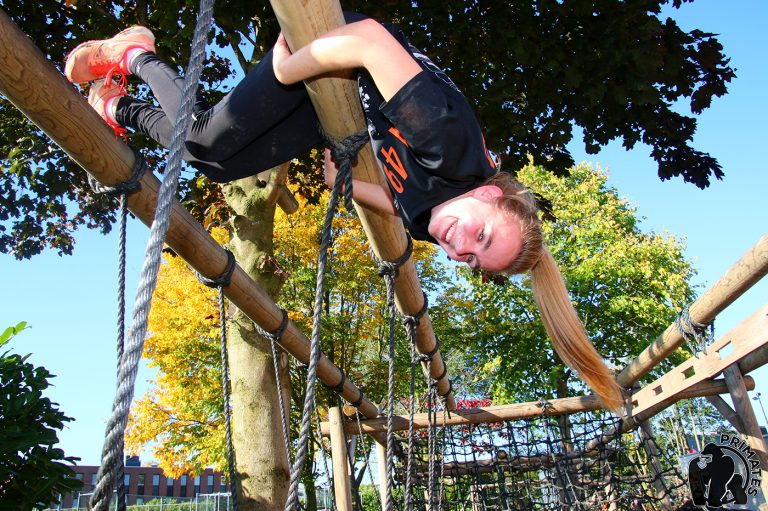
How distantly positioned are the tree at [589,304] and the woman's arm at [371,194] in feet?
36.2

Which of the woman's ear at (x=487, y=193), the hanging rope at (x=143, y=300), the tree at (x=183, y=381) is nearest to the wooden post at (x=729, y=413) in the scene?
the woman's ear at (x=487, y=193)

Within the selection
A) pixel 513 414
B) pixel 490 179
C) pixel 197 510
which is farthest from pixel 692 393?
pixel 197 510

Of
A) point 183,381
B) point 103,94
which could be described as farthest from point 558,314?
point 183,381

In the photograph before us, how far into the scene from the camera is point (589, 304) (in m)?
15.1

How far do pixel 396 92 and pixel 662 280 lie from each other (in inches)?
614

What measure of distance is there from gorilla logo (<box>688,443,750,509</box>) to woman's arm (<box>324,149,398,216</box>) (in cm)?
330

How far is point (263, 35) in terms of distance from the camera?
4.07 meters

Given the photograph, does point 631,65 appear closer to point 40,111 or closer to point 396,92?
point 396,92

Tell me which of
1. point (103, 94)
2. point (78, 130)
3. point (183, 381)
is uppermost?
point (183, 381)

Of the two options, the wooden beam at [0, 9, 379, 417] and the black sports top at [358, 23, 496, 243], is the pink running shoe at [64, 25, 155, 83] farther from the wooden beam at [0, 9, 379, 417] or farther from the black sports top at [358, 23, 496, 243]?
the black sports top at [358, 23, 496, 243]

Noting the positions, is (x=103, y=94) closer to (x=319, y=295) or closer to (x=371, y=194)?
(x=371, y=194)

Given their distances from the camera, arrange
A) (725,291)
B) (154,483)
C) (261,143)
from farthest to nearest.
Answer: (154,483)
(725,291)
(261,143)

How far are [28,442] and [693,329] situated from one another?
11.5ft
